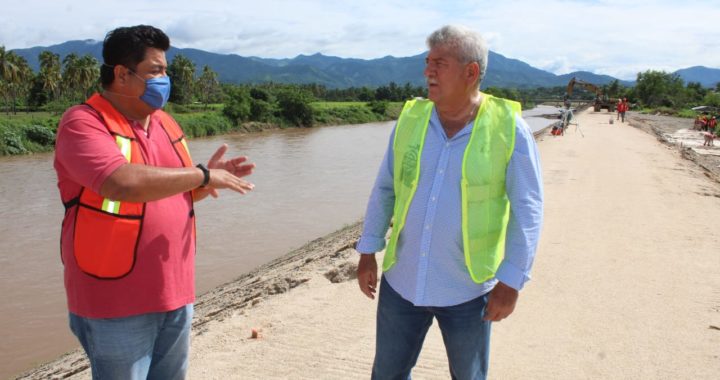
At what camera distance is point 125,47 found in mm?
2150

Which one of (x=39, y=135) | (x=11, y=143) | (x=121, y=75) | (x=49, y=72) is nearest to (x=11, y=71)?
(x=49, y=72)

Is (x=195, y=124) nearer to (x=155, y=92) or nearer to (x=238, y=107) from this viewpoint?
(x=238, y=107)

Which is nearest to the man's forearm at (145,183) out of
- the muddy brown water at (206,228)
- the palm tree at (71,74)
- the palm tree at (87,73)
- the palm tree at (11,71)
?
the muddy brown water at (206,228)

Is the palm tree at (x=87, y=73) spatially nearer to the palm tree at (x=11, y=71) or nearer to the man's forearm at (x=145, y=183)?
the palm tree at (x=11, y=71)

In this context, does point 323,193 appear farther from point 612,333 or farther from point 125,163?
point 125,163

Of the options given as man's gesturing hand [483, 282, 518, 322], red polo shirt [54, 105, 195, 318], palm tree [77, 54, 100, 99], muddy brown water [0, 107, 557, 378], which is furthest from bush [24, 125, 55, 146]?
man's gesturing hand [483, 282, 518, 322]

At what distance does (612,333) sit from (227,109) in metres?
39.9

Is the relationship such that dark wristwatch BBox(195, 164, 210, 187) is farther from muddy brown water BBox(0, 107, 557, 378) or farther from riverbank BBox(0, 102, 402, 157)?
riverbank BBox(0, 102, 402, 157)

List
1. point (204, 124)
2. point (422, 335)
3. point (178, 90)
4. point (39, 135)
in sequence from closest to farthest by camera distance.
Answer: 1. point (422, 335)
2. point (39, 135)
3. point (204, 124)
4. point (178, 90)

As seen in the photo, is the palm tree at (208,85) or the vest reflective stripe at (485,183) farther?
the palm tree at (208,85)

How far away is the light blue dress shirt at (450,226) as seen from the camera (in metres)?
2.21

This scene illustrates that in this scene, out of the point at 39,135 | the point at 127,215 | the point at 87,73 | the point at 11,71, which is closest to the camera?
the point at 127,215

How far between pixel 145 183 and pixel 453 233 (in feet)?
3.85

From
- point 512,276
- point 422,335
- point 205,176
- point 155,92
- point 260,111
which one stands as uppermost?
point 155,92
